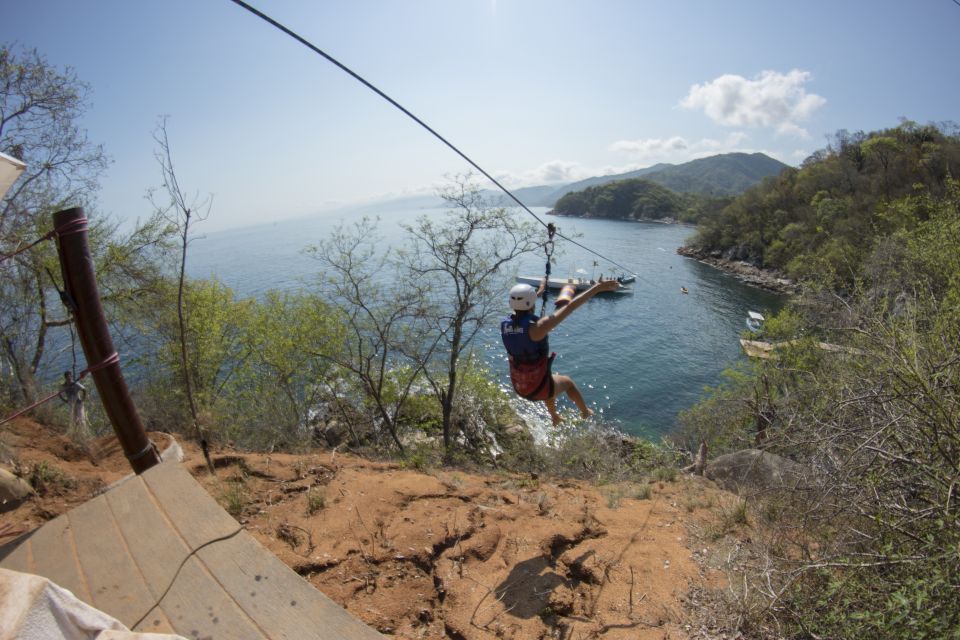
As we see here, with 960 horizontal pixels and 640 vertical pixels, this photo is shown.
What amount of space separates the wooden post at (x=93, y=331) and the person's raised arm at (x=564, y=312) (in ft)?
12.7

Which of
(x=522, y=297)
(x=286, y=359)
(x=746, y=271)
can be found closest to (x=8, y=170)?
(x=522, y=297)

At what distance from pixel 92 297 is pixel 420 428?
15522mm

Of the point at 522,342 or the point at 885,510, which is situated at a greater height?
the point at 522,342

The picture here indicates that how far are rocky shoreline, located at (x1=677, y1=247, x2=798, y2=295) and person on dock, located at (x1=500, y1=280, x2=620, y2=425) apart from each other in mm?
46114

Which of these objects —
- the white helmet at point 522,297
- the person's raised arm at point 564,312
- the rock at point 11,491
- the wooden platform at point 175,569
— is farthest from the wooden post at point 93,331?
the person's raised arm at point 564,312

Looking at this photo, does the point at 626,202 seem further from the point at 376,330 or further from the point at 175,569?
the point at 175,569

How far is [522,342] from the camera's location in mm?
5547

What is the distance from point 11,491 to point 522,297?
18.8 ft

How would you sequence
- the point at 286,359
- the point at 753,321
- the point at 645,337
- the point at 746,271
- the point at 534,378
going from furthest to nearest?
the point at 746,271
the point at 753,321
the point at 645,337
the point at 286,359
the point at 534,378

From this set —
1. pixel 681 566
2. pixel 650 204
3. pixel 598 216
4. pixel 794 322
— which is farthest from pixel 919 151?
pixel 598 216

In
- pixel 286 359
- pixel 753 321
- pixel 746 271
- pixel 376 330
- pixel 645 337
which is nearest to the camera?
pixel 376 330

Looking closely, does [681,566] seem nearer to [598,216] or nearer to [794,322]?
[794,322]

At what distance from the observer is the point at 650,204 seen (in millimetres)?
134625

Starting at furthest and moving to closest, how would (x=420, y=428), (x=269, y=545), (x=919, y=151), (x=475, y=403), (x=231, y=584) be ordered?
(x=919, y=151) < (x=475, y=403) < (x=420, y=428) < (x=269, y=545) < (x=231, y=584)
